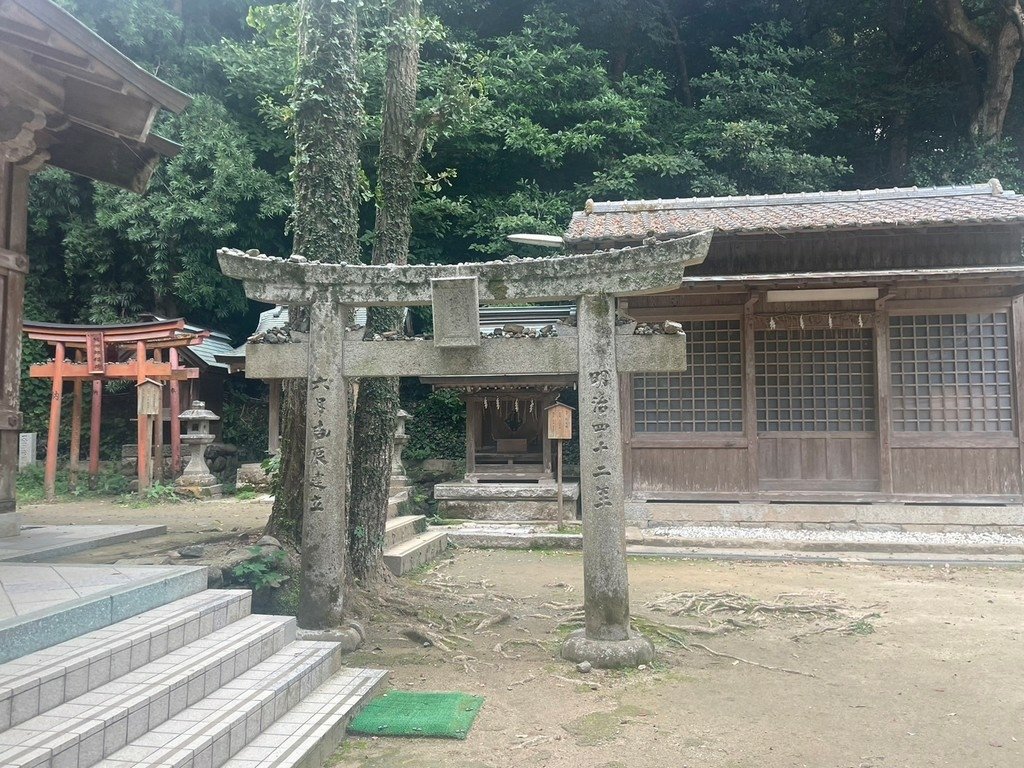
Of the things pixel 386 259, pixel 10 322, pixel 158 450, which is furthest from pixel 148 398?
pixel 386 259

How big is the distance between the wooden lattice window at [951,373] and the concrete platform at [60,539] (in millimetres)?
11233

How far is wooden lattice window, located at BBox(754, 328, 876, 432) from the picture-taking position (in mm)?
11266

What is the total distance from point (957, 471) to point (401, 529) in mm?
8986

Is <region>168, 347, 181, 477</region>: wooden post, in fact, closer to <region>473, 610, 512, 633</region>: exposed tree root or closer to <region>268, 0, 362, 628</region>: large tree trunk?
<region>268, 0, 362, 628</region>: large tree trunk

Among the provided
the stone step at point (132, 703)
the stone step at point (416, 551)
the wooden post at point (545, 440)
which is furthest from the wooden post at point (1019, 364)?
the stone step at point (132, 703)

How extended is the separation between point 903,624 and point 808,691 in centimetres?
241

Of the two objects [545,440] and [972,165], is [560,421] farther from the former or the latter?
[972,165]

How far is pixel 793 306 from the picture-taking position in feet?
37.3

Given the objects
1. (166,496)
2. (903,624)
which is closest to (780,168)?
(903,624)

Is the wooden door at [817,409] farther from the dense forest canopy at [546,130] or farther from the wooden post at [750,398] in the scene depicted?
the dense forest canopy at [546,130]

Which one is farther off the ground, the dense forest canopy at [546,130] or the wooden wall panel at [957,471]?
the dense forest canopy at [546,130]

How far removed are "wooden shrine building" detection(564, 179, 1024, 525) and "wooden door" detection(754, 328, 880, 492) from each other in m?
0.02

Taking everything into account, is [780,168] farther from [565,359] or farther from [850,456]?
[565,359]

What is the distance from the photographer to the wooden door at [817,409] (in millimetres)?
11188
